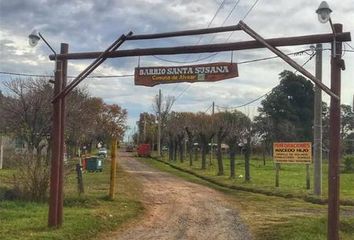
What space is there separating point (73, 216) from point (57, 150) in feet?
6.35

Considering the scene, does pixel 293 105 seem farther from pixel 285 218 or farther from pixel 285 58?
pixel 285 58

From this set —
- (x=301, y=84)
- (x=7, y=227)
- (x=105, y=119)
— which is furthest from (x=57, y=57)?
(x=105, y=119)

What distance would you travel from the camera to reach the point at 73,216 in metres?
14.1

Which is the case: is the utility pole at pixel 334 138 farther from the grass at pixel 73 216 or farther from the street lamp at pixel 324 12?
the grass at pixel 73 216

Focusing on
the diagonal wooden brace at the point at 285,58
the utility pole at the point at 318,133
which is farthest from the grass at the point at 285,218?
the diagonal wooden brace at the point at 285,58

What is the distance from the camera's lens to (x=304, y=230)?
43.1 ft

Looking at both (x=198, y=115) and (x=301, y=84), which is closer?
(x=301, y=84)

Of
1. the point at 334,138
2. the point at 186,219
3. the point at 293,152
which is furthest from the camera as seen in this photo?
the point at 293,152

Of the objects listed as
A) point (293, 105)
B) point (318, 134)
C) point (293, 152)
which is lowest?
point (293, 152)

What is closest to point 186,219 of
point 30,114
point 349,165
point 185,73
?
point 185,73

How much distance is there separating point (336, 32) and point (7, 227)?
793 centimetres

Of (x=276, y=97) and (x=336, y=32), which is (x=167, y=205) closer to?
(x=336, y=32)

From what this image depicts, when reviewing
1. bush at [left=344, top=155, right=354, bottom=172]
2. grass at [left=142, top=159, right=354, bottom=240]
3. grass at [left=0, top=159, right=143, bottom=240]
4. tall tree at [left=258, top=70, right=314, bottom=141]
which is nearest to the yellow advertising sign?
grass at [left=142, top=159, right=354, bottom=240]

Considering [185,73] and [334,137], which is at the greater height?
[185,73]
